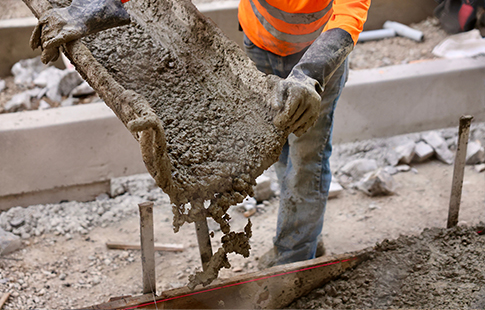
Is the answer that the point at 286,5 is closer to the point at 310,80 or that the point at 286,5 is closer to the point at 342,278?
the point at 310,80

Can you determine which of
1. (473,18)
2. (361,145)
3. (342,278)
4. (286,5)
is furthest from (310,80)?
(361,145)

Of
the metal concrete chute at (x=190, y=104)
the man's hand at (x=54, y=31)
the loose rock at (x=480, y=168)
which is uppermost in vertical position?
the man's hand at (x=54, y=31)

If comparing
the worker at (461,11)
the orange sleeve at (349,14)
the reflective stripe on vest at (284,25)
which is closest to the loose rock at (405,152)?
the worker at (461,11)

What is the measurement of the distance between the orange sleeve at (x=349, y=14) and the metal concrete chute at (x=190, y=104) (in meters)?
0.37

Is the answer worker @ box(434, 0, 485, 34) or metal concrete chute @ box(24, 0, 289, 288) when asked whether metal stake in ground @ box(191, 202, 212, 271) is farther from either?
worker @ box(434, 0, 485, 34)

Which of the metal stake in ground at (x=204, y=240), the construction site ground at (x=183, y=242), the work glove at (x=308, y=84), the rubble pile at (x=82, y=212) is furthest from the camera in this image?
the rubble pile at (x=82, y=212)

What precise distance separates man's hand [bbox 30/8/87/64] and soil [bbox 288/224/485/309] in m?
1.51

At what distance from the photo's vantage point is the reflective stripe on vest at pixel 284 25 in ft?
6.22

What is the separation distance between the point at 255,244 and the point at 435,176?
5.15 ft

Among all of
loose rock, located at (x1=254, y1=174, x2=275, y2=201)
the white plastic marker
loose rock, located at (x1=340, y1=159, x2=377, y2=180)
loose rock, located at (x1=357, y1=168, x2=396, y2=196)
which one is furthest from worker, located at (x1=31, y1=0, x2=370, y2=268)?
the white plastic marker

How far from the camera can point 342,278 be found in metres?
2.10

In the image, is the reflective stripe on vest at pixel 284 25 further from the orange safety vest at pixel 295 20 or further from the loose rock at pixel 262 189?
the loose rock at pixel 262 189

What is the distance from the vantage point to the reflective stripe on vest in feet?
6.22

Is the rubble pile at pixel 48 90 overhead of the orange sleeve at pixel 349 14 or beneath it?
beneath
